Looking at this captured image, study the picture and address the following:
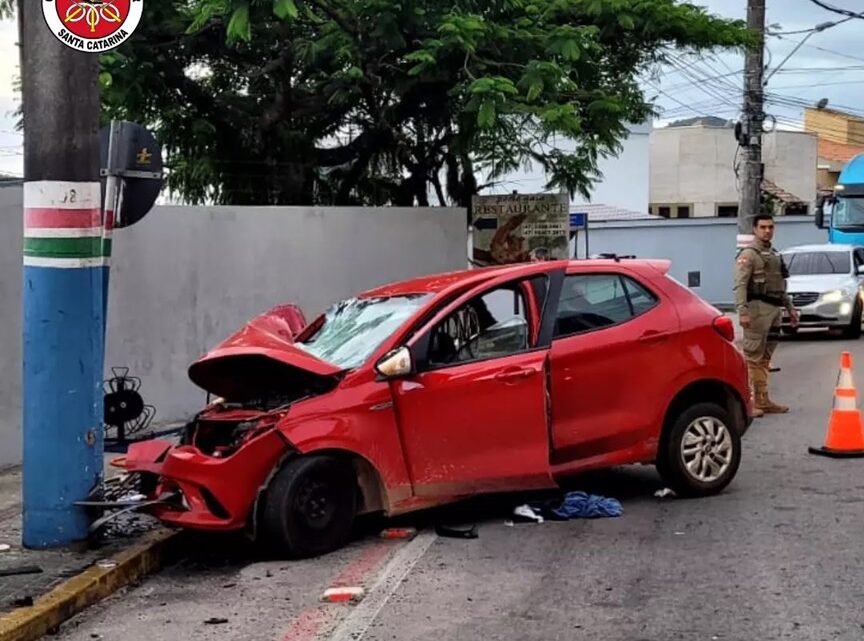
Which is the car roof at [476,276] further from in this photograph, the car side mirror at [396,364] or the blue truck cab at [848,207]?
the blue truck cab at [848,207]

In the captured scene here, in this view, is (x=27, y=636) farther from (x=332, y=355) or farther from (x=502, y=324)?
(x=502, y=324)

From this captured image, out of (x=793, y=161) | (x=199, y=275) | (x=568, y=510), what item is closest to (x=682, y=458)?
(x=568, y=510)

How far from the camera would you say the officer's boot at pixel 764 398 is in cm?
1212

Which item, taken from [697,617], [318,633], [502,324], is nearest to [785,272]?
[502,324]

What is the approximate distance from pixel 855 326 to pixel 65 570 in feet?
64.1

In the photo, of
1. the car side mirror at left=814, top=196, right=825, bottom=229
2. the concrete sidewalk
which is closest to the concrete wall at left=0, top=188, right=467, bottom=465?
the concrete sidewalk

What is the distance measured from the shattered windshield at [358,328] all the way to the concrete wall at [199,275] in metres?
3.07

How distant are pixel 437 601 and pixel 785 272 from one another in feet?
23.8

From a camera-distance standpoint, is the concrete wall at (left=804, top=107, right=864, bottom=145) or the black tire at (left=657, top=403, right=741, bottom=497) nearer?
the black tire at (left=657, top=403, right=741, bottom=497)

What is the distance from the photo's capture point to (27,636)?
18.2 feet

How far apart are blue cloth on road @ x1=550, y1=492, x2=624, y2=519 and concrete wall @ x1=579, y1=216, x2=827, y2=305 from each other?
25435 mm

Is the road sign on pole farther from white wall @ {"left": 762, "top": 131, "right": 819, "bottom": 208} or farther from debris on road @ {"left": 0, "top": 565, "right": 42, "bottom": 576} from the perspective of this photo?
white wall @ {"left": 762, "top": 131, "right": 819, "bottom": 208}

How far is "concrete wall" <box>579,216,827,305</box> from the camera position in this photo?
109 feet

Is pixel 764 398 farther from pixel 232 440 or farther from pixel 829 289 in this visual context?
pixel 829 289
